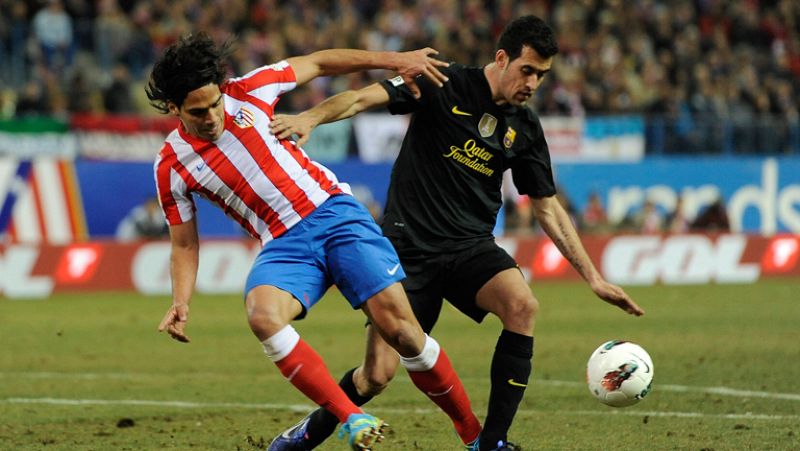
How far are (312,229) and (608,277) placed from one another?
14.5 m

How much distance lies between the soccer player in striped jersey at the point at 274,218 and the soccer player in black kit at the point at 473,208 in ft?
1.32

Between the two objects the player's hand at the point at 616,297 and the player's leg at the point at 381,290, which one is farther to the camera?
the player's hand at the point at 616,297

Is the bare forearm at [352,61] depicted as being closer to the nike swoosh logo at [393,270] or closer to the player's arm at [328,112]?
the player's arm at [328,112]

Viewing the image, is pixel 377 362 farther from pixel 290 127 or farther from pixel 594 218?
pixel 594 218

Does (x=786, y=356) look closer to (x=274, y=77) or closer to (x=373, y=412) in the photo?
(x=373, y=412)

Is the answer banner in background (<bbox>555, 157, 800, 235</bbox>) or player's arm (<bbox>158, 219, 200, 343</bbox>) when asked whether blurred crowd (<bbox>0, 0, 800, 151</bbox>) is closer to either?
banner in background (<bbox>555, 157, 800, 235</bbox>)

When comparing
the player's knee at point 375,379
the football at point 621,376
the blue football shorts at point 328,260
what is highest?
the blue football shorts at point 328,260

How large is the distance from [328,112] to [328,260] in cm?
76

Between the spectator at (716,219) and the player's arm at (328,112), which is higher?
the player's arm at (328,112)

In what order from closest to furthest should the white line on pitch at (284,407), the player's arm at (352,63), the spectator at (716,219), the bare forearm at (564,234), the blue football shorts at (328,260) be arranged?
the blue football shorts at (328,260) < the player's arm at (352,63) < the bare forearm at (564,234) < the white line on pitch at (284,407) < the spectator at (716,219)

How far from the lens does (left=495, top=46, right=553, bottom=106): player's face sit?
273 inches

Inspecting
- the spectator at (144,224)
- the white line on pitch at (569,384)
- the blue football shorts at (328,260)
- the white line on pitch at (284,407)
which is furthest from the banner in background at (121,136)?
the blue football shorts at (328,260)

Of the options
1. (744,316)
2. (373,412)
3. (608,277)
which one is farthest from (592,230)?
(373,412)

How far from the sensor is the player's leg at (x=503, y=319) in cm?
676
